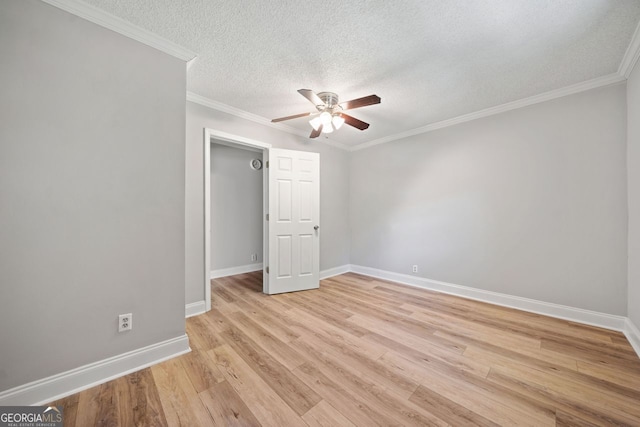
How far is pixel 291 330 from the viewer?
2184 millimetres

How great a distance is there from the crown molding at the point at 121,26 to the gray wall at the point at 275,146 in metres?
0.77

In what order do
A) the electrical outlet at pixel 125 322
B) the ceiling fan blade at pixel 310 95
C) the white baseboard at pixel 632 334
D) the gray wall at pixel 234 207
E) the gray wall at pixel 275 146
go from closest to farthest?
1. the electrical outlet at pixel 125 322
2. the white baseboard at pixel 632 334
3. the ceiling fan blade at pixel 310 95
4. the gray wall at pixel 275 146
5. the gray wall at pixel 234 207

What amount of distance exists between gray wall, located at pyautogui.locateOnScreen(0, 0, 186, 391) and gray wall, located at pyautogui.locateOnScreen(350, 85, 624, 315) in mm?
3249

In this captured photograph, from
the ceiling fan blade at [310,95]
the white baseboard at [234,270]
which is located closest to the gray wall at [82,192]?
the ceiling fan blade at [310,95]

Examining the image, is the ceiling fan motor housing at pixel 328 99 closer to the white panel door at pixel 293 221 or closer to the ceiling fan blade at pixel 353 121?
the ceiling fan blade at pixel 353 121

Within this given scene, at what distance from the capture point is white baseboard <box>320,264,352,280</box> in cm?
402

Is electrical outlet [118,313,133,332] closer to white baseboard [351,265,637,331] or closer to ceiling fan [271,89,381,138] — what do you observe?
ceiling fan [271,89,381,138]

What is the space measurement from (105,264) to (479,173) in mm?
4034

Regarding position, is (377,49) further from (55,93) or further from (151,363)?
(151,363)

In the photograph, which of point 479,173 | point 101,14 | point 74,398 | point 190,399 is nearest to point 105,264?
point 74,398

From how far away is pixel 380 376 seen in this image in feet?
5.12

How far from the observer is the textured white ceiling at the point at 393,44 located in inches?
57.8

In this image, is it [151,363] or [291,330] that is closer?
[151,363]

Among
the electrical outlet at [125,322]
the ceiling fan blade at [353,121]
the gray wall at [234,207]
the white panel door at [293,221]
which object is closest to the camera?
the electrical outlet at [125,322]
